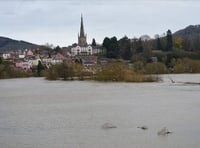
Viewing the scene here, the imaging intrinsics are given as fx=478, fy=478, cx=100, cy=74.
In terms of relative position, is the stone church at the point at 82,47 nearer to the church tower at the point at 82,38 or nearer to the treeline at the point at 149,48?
the church tower at the point at 82,38

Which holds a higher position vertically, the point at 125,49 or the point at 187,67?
the point at 125,49

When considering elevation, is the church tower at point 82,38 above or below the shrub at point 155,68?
above

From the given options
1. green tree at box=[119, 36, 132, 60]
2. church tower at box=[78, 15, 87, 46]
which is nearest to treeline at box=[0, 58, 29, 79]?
green tree at box=[119, 36, 132, 60]

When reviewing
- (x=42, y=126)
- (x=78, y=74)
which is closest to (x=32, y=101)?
(x=42, y=126)

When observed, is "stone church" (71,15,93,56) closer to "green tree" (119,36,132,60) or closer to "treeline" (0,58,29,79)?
"green tree" (119,36,132,60)

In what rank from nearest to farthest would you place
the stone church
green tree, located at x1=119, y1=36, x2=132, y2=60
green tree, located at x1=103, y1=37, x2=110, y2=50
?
green tree, located at x1=103, y1=37, x2=110, y2=50, green tree, located at x1=119, y1=36, x2=132, y2=60, the stone church

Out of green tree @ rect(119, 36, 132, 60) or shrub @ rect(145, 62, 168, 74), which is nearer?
shrub @ rect(145, 62, 168, 74)

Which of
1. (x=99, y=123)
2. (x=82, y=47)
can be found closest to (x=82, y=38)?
(x=82, y=47)

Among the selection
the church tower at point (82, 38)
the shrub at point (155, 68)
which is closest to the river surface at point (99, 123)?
the shrub at point (155, 68)

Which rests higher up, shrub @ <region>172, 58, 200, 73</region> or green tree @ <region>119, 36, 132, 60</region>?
green tree @ <region>119, 36, 132, 60</region>

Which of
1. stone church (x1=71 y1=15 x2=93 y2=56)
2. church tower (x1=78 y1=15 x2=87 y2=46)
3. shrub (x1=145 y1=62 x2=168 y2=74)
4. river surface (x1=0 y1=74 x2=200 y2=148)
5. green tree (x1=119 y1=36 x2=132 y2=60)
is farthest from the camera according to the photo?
church tower (x1=78 y1=15 x2=87 y2=46)

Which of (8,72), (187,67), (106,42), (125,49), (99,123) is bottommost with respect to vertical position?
(8,72)

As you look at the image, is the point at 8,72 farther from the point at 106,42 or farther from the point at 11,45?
the point at 11,45

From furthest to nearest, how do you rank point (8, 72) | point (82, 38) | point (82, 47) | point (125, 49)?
point (82, 38) → point (82, 47) → point (125, 49) → point (8, 72)
